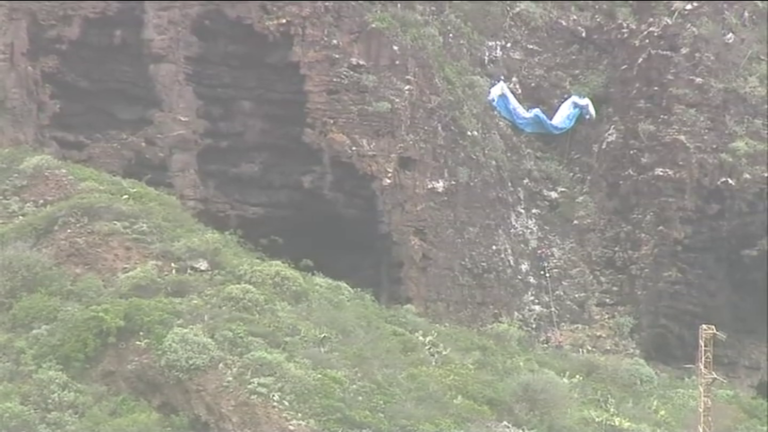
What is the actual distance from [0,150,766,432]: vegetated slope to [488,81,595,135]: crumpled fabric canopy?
4659 millimetres

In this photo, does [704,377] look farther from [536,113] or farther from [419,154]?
[536,113]

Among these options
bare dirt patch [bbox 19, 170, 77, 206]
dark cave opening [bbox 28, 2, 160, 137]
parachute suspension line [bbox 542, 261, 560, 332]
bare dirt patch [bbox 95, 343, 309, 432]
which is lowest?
bare dirt patch [bbox 95, 343, 309, 432]

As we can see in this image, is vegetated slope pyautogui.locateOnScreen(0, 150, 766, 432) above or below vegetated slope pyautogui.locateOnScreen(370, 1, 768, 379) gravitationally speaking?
below

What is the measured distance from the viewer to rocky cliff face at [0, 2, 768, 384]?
1845 cm

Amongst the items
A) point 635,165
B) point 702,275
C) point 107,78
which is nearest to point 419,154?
point 635,165

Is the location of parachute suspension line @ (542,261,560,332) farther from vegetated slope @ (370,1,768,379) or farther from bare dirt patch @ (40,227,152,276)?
bare dirt patch @ (40,227,152,276)

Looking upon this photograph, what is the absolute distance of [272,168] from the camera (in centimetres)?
1895

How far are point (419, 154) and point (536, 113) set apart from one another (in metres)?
3.32

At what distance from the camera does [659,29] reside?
21.7 meters

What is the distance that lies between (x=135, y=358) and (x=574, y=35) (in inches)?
483

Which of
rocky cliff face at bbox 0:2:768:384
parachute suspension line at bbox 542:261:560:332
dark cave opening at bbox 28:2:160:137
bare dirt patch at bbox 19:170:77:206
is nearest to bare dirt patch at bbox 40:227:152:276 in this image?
Answer: bare dirt patch at bbox 19:170:77:206

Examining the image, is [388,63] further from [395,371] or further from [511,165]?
[395,371]

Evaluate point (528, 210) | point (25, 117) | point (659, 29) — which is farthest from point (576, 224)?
point (25, 117)

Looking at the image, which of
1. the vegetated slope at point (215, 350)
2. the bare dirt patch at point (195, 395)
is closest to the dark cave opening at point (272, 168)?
the vegetated slope at point (215, 350)
